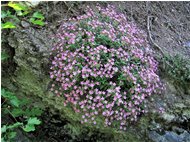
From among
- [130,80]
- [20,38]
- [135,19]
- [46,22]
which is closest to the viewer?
[130,80]

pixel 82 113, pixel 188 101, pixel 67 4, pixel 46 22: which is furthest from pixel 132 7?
pixel 82 113

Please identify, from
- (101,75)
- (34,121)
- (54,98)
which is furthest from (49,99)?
(101,75)

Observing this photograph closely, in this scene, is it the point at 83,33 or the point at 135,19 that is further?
the point at 135,19

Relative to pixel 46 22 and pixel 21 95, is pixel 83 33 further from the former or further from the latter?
pixel 21 95

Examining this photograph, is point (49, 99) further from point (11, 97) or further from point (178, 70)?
point (178, 70)

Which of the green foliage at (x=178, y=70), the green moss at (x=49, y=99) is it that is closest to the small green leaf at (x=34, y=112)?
the green moss at (x=49, y=99)

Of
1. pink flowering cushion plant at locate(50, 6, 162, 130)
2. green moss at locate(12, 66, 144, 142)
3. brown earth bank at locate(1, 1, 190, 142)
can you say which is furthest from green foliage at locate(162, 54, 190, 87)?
green moss at locate(12, 66, 144, 142)
